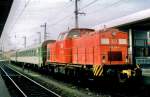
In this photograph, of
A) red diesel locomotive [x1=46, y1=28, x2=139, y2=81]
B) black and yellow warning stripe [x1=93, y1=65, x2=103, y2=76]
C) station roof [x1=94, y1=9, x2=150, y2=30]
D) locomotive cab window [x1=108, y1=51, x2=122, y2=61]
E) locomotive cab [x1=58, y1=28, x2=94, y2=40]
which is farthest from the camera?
locomotive cab [x1=58, y1=28, x2=94, y2=40]

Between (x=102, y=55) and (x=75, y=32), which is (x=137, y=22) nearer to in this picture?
(x=102, y=55)

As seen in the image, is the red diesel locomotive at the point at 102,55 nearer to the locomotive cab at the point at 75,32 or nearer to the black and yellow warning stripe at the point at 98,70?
the black and yellow warning stripe at the point at 98,70

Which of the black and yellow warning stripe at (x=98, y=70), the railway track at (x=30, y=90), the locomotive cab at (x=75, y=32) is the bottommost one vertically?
the railway track at (x=30, y=90)

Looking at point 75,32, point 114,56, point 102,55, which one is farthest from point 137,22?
point 75,32

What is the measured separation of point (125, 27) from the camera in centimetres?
1567

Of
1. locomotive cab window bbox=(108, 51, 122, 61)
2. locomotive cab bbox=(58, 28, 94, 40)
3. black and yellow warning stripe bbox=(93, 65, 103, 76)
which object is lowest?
black and yellow warning stripe bbox=(93, 65, 103, 76)

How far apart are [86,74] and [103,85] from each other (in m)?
1.25

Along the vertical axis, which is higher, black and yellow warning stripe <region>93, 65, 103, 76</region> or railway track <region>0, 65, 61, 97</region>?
black and yellow warning stripe <region>93, 65, 103, 76</region>

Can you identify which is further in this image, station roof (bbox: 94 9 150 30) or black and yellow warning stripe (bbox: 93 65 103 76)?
black and yellow warning stripe (bbox: 93 65 103 76)

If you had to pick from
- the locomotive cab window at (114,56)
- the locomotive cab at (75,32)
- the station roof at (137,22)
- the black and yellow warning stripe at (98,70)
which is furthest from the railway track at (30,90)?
the station roof at (137,22)

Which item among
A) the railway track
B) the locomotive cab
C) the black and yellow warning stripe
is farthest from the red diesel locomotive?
the railway track

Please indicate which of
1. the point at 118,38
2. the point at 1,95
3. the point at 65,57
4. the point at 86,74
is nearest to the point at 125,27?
the point at 118,38

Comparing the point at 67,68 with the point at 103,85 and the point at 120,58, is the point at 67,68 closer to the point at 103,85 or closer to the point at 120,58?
the point at 103,85

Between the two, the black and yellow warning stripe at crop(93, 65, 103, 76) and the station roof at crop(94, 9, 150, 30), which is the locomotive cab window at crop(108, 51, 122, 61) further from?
the station roof at crop(94, 9, 150, 30)
